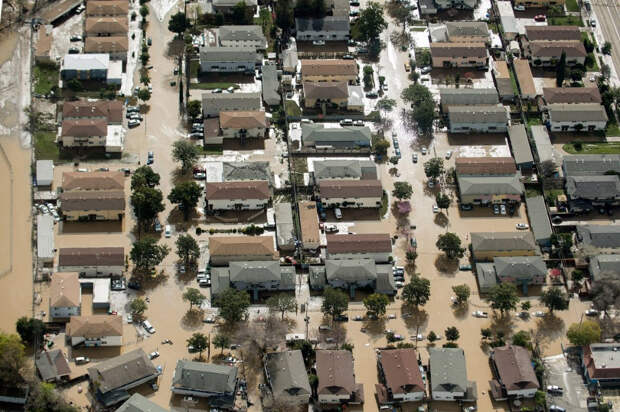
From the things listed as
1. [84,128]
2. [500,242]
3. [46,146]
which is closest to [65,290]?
[46,146]

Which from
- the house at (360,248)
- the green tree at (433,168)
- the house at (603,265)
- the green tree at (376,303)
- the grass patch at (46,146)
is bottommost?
the green tree at (376,303)

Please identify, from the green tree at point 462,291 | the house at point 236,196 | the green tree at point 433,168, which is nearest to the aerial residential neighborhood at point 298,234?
the green tree at point 433,168

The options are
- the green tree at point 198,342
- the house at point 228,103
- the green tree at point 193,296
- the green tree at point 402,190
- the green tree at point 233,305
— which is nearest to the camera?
the green tree at point 198,342

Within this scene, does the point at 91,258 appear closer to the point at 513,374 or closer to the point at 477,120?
the point at 513,374

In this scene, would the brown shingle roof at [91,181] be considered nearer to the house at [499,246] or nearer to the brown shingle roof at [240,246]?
the brown shingle roof at [240,246]

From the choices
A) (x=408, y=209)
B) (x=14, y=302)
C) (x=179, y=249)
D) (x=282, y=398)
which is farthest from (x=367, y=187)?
(x=14, y=302)

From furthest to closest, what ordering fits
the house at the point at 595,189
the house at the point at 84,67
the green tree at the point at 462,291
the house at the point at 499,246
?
the house at the point at 84,67 → the house at the point at 595,189 → the house at the point at 499,246 → the green tree at the point at 462,291
